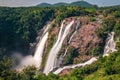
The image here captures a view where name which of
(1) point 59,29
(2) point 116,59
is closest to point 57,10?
(1) point 59,29

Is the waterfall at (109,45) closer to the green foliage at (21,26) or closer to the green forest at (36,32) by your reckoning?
the green forest at (36,32)

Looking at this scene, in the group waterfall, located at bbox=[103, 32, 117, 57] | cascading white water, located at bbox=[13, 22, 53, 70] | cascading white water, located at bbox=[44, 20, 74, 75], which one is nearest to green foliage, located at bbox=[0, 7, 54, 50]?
cascading white water, located at bbox=[13, 22, 53, 70]

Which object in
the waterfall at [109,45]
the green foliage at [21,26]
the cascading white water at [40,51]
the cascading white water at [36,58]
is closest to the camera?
the waterfall at [109,45]

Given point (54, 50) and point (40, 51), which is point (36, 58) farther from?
point (54, 50)

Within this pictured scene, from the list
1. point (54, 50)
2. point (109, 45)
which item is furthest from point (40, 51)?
point (109, 45)

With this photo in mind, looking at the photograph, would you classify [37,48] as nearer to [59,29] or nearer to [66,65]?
[59,29]

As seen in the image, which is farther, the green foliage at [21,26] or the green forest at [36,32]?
the green foliage at [21,26]

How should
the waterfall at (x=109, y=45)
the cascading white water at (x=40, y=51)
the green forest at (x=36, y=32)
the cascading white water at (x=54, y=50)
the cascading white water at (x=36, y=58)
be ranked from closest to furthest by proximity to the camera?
1. the green forest at (x=36, y=32)
2. the waterfall at (x=109, y=45)
3. the cascading white water at (x=54, y=50)
4. the cascading white water at (x=40, y=51)
5. the cascading white water at (x=36, y=58)

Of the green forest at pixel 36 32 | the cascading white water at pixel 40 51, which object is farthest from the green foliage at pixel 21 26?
the cascading white water at pixel 40 51
